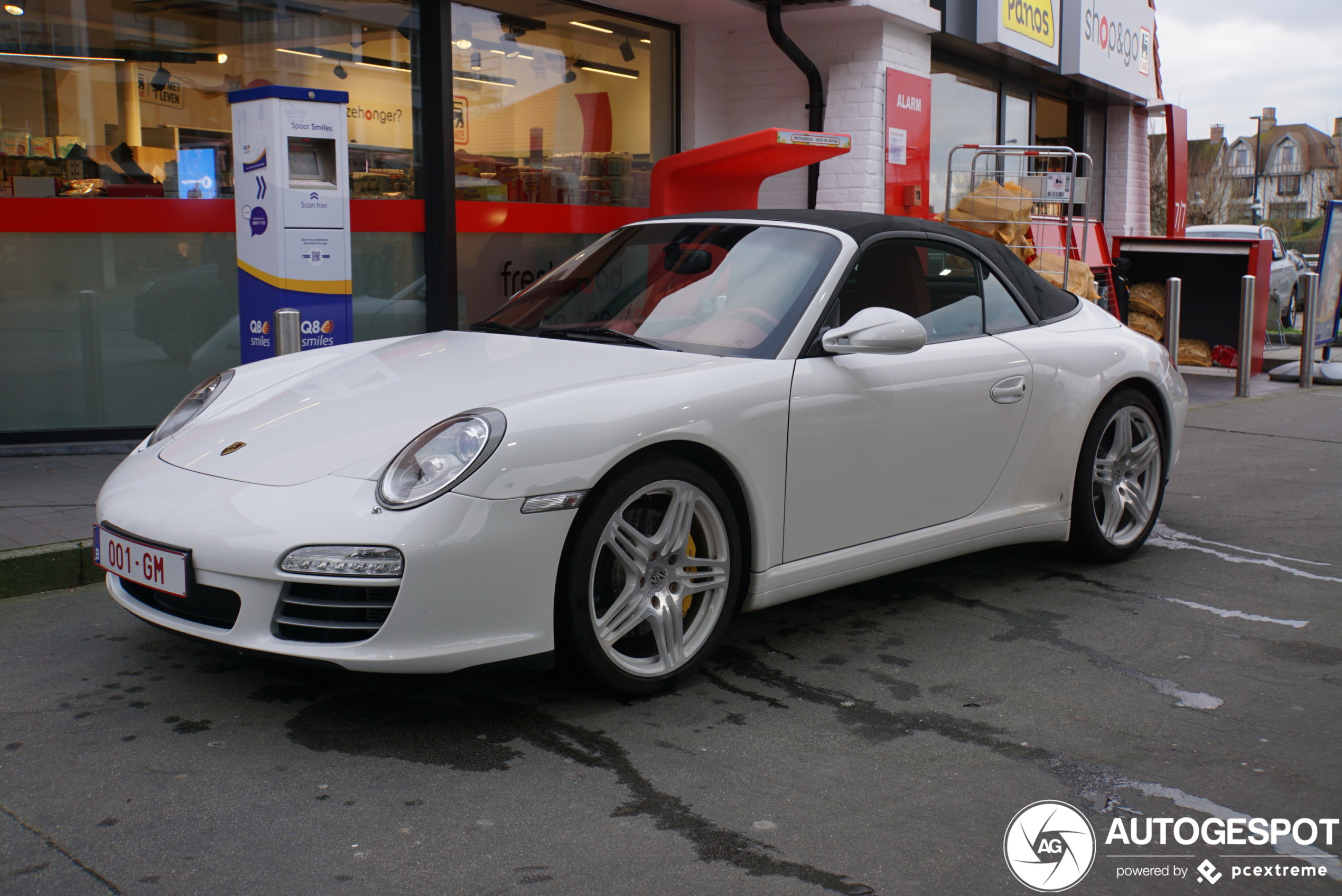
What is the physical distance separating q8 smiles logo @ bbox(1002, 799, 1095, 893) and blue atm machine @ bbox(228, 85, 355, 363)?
4.79 metres

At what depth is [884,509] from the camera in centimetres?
386

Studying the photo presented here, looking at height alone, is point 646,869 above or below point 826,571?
below

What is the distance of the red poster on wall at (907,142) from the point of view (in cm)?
1020

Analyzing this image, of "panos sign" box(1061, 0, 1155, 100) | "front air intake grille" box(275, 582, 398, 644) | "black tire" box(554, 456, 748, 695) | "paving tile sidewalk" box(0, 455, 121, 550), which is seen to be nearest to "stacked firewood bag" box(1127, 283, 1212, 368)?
"panos sign" box(1061, 0, 1155, 100)

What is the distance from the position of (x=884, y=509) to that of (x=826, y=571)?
12.5 inches

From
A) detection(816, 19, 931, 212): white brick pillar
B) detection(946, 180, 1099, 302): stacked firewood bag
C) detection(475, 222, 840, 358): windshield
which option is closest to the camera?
detection(475, 222, 840, 358): windshield

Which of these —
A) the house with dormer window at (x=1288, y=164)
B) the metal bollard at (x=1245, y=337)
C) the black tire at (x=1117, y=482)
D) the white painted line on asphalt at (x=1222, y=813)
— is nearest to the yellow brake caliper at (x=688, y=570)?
Answer: the white painted line on asphalt at (x=1222, y=813)

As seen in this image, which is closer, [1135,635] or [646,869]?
[646,869]

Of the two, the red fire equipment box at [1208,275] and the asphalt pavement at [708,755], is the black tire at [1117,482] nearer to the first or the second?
the asphalt pavement at [708,755]

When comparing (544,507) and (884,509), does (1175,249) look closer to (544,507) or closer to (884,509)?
(884,509)

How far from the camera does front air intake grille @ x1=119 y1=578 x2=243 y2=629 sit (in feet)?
9.64

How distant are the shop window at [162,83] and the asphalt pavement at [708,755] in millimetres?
3443

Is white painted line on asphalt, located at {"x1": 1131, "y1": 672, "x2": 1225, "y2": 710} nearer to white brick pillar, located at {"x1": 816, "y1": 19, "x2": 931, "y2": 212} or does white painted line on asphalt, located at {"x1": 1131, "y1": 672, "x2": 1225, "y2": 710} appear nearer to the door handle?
the door handle

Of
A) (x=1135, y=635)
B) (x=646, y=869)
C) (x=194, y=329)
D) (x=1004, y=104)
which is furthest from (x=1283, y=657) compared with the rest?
(x=1004, y=104)
